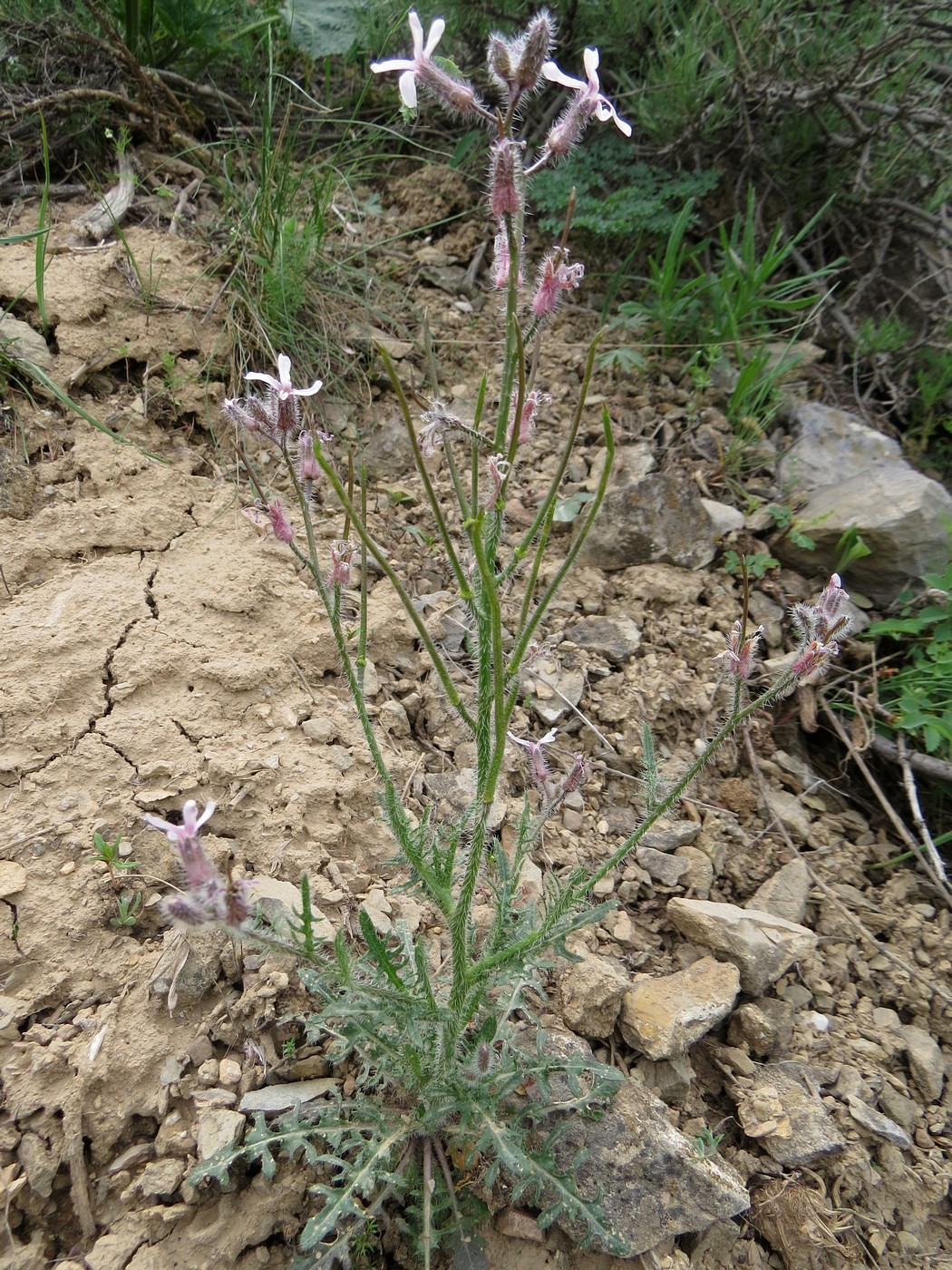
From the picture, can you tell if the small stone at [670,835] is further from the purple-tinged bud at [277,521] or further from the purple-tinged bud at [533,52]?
the purple-tinged bud at [533,52]

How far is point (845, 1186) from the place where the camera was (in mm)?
1878

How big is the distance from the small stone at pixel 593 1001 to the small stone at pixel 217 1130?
79 cm

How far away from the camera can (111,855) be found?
6.21ft

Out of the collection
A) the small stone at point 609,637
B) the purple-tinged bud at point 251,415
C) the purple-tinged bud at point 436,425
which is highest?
the purple-tinged bud at point 436,425

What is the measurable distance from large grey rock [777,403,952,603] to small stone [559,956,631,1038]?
1.86 metres

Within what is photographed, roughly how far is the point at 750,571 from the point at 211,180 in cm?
289

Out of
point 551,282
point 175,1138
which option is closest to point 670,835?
point 175,1138

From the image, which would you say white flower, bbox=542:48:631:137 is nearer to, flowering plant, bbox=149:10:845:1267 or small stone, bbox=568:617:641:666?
flowering plant, bbox=149:10:845:1267

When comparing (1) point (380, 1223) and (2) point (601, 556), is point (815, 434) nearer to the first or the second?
(2) point (601, 556)

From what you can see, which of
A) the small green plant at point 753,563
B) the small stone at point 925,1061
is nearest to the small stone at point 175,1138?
the small stone at point 925,1061

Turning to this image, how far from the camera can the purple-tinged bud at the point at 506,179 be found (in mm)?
1179

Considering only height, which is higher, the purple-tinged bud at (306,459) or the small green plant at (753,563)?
the purple-tinged bud at (306,459)

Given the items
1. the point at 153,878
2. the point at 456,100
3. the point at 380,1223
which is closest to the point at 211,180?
the point at 456,100

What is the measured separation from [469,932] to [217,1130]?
0.68 m
